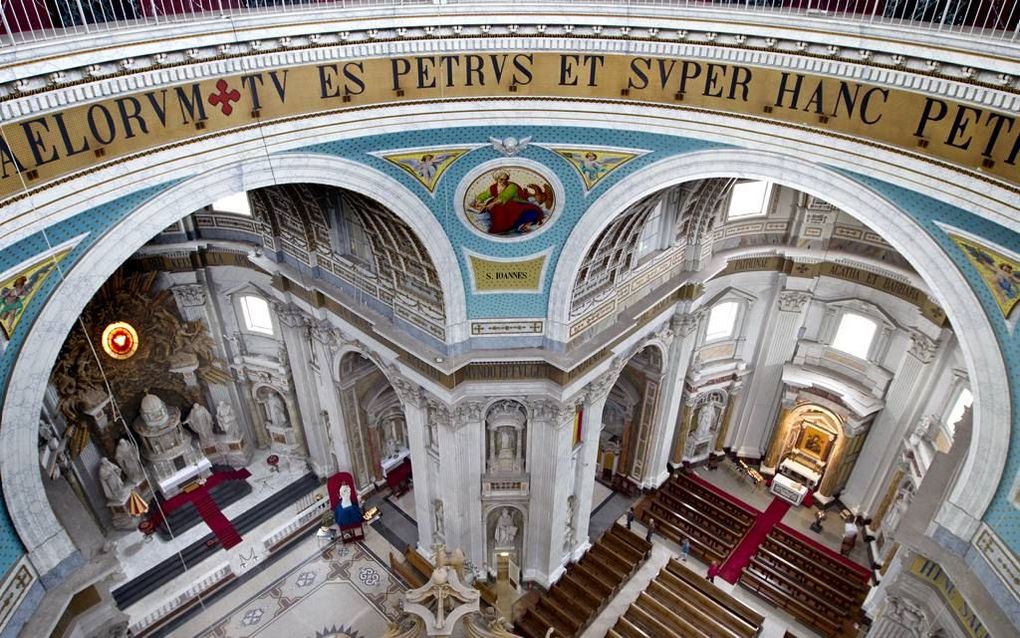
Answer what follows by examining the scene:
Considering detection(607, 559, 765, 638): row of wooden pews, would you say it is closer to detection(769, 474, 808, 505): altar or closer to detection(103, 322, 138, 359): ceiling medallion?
detection(769, 474, 808, 505): altar

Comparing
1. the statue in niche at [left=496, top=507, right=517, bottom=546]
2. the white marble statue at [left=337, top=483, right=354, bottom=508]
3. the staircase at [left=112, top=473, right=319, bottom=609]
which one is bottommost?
the staircase at [left=112, top=473, right=319, bottom=609]

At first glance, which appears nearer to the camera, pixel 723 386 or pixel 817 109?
pixel 817 109

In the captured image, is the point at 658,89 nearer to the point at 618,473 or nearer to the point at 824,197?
the point at 824,197

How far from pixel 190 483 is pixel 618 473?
1550cm

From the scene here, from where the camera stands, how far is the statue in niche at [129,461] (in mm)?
21680

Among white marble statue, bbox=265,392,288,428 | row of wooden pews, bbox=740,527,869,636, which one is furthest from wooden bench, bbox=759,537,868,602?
white marble statue, bbox=265,392,288,428

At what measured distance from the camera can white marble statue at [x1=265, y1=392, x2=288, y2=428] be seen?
78.6ft

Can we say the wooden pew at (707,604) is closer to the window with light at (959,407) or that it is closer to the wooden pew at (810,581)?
the wooden pew at (810,581)

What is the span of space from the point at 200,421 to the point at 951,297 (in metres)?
22.6

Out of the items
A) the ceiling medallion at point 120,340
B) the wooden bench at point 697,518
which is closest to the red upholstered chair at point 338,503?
the ceiling medallion at point 120,340

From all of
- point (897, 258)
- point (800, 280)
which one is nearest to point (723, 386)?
point (800, 280)

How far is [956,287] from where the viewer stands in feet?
37.2

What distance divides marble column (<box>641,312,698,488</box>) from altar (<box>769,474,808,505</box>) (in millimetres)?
3876

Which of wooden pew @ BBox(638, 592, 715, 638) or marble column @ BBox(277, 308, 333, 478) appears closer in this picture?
wooden pew @ BBox(638, 592, 715, 638)
